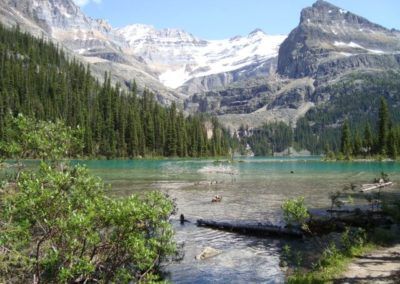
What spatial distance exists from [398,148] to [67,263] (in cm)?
15416

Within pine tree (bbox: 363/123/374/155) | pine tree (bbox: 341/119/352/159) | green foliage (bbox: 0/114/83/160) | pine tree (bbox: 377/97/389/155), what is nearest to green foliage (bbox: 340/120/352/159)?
pine tree (bbox: 341/119/352/159)

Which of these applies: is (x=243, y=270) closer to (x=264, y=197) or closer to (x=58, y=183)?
(x=58, y=183)

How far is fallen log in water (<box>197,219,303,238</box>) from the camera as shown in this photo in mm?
29094

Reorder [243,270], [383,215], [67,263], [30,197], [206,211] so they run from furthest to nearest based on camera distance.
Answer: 1. [206,211]
2. [383,215]
3. [243,270]
4. [67,263]
5. [30,197]

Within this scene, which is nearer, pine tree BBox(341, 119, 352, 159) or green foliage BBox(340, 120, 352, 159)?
green foliage BBox(340, 120, 352, 159)

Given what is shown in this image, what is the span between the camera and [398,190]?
5475 cm

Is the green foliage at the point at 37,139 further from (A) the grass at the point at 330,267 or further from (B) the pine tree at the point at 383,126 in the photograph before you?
(B) the pine tree at the point at 383,126

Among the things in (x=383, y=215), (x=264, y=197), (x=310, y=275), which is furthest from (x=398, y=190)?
(x=310, y=275)

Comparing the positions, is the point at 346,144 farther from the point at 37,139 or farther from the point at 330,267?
the point at 37,139

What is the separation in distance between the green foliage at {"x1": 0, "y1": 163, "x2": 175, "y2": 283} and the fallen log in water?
15.9 metres

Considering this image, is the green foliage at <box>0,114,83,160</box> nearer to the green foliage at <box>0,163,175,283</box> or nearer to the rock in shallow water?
the green foliage at <box>0,163,175,283</box>

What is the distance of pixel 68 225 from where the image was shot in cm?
1202

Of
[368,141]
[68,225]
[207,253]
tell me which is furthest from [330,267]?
[368,141]

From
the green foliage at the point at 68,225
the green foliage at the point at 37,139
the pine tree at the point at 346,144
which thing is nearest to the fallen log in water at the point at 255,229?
the green foliage at the point at 68,225
